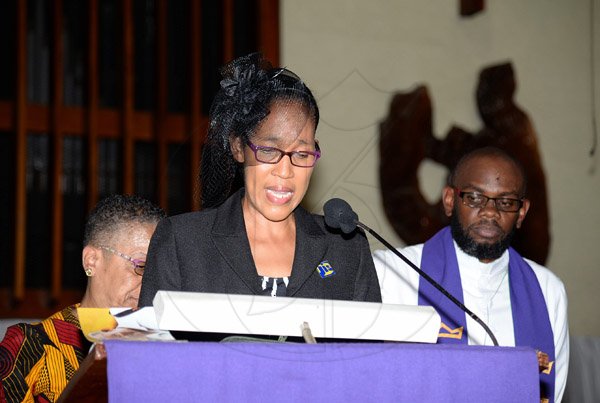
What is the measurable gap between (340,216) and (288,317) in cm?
41

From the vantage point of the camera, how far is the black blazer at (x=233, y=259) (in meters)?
Answer: 1.95

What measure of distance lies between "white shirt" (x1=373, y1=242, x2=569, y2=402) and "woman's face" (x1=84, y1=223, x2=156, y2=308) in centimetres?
85

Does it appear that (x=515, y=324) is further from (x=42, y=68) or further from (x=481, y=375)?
(x=42, y=68)

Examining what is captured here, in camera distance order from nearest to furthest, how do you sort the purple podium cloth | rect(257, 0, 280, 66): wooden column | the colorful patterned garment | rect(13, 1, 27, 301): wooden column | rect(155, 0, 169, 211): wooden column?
1. the purple podium cloth
2. the colorful patterned garment
3. rect(13, 1, 27, 301): wooden column
4. rect(155, 0, 169, 211): wooden column
5. rect(257, 0, 280, 66): wooden column


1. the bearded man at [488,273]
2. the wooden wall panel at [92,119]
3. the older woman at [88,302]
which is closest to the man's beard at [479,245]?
the bearded man at [488,273]

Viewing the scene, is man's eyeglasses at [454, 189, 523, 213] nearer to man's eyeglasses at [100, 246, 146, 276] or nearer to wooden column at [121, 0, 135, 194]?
man's eyeglasses at [100, 246, 146, 276]

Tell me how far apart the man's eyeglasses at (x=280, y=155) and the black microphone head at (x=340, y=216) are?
0.11 m

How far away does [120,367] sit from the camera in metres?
1.39

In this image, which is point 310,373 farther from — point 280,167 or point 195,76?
point 195,76

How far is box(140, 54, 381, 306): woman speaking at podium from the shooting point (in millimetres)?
1968

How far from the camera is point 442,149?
5117 millimetres

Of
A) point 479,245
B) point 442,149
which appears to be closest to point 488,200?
point 479,245

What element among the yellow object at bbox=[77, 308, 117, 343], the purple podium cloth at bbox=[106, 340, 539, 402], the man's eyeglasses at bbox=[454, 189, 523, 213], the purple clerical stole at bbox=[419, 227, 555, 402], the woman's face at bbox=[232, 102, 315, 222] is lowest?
the purple clerical stole at bbox=[419, 227, 555, 402]

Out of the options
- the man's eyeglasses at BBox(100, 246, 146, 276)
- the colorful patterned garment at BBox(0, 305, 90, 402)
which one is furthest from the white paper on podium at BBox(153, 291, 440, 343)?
the man's eyeglasses at BBox(100, 246, 146, 276)
